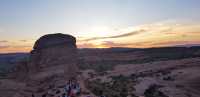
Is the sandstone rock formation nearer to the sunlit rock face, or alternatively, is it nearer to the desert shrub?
the sunlit rock face

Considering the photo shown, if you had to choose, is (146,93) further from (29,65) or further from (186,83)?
(29,65)

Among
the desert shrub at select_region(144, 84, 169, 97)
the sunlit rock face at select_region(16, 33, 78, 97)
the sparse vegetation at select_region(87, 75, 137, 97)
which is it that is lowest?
the desert shrub at select_region(144, 84, 169, 97)

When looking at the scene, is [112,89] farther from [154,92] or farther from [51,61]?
[51,61]

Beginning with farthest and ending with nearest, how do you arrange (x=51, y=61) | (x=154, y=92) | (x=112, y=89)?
(x=51, y=61) → (x=112, y=89) → (x=154, y=92)

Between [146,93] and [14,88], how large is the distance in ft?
45.6

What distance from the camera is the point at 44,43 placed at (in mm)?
39281

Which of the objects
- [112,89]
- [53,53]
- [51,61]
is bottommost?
[112,89]

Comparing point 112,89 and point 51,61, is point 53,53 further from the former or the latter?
point 112,89

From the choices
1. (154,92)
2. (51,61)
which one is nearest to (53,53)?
(51,61)

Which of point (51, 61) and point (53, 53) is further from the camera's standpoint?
point (53, 53)

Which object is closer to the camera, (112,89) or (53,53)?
(112,89)

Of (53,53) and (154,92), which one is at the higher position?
(53,53)

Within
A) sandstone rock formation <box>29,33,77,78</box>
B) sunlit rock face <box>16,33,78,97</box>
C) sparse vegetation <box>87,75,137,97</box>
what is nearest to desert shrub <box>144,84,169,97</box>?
sparse vegetation <box>87,75,137,97</box>

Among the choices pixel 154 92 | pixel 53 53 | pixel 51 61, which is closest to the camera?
pixel 154 92
